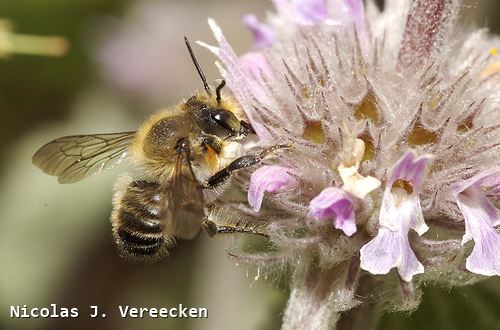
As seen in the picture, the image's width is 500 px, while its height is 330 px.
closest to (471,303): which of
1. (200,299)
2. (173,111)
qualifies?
(173,111)

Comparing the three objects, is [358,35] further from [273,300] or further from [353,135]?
[273,300]

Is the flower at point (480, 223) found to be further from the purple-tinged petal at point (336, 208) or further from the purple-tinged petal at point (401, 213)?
the purple-tinged petal at point (336, 208)

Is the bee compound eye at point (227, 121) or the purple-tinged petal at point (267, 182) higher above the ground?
the bee compound eye at point (227, 121)

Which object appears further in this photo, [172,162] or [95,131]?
[95,131]

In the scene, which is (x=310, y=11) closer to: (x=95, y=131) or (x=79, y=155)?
(x=79, y=155)

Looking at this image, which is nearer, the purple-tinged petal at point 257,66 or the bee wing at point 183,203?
the bee wing at point 183,203

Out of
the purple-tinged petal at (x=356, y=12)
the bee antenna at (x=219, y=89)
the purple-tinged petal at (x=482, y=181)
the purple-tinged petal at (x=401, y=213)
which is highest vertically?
the purple-tinged petal at (x=356, y=12)

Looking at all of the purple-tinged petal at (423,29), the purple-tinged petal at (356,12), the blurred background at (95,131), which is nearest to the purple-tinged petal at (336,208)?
the purple-tinged petal at (423,29)

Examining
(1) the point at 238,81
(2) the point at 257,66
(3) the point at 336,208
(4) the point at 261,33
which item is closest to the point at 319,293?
(3) the point at 336,208
